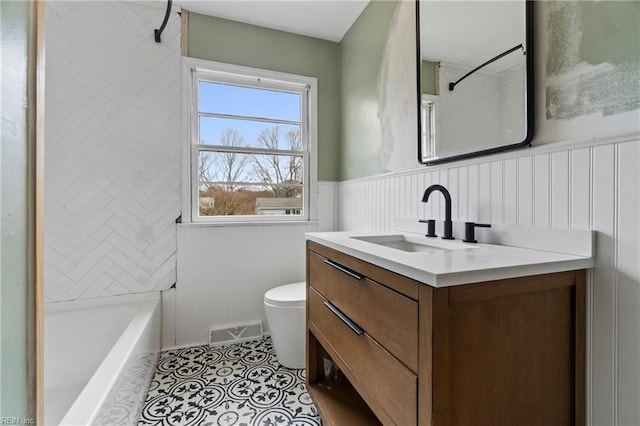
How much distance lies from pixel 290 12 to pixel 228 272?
1936mm

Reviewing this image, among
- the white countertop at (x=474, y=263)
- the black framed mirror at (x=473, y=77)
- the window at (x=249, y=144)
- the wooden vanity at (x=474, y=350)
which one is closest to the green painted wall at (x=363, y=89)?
the window at (x=249, y=144)

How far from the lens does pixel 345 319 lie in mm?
1037

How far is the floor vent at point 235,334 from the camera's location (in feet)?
6.84

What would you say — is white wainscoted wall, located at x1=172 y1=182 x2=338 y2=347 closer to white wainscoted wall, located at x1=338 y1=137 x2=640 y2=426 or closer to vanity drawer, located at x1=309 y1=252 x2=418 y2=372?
vanity drawer, located at x1=309 y1=252 x2=418 y2=372

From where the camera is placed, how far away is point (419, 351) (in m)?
0.68

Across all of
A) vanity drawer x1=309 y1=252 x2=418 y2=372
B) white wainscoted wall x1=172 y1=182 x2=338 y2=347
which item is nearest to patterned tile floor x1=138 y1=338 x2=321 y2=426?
white wainscoted wall x1=172 y1=182 x2=338 y2=347

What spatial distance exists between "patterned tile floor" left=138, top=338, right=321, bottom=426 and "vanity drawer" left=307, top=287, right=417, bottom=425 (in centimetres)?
53

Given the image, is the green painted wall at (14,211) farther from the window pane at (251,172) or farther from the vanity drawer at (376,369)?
the window pane at (251,172)

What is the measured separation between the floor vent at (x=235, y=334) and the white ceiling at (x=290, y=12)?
7.49 feet

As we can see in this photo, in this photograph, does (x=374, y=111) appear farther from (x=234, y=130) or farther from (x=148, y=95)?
(x=148, y=95)

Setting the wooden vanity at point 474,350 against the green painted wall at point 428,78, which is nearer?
the wooden vanity at point 474,350

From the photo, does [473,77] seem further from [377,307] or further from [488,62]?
[377,307]

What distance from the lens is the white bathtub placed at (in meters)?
1.14

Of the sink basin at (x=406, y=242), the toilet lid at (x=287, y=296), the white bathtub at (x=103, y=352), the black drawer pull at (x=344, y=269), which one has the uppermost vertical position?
the sink basin at (x=406, y=242)
